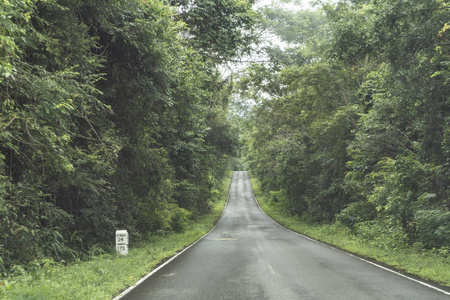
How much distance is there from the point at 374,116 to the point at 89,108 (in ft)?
38.8

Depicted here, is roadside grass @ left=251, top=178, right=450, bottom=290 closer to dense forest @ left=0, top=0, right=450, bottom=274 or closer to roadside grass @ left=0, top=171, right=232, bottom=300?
dense forest @ left=0, top=0, right=450, bottom=274

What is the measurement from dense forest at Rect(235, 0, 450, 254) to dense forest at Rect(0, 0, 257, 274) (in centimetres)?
594

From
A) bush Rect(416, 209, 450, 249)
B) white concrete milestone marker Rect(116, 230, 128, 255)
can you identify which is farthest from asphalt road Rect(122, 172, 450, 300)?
bush Rect(416, 209, 450, 249)

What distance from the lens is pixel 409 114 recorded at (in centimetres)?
1430

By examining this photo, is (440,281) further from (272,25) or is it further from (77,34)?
(272,25)

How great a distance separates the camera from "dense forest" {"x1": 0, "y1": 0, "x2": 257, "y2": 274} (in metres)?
7.03

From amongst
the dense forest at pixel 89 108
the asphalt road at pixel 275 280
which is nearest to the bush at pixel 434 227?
the asphalt road at pixel 275 280

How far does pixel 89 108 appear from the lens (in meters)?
9.80

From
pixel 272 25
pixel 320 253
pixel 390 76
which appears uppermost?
pixel 272 25

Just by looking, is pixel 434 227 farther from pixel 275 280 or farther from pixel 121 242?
pixel 121 242

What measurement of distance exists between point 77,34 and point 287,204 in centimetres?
3182

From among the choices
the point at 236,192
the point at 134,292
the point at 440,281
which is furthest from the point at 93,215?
the point at 236,192

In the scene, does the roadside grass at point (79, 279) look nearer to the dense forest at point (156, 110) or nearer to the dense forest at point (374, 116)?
the dense forest at point (156, 110)

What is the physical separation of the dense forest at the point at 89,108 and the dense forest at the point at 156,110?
0.04 meters
